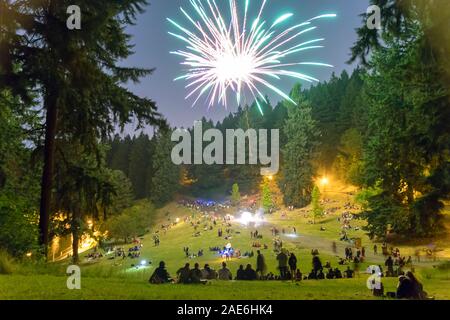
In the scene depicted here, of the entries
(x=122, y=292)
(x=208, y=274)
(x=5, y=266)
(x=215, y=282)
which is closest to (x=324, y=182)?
(x=208, y=274)

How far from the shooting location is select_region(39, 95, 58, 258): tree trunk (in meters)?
13.1

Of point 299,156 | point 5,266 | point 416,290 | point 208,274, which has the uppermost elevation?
point 299,156

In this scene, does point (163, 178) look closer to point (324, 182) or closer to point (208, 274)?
point (324, 182)

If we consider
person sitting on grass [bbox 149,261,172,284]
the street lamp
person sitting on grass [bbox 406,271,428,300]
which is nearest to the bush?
person sitting on grass [bbox 149,261,172,284]

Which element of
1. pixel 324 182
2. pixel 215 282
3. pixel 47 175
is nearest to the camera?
pixel 215 282

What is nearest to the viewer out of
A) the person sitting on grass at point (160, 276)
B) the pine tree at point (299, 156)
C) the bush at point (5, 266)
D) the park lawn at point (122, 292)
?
the park lawn at point (122, 292)

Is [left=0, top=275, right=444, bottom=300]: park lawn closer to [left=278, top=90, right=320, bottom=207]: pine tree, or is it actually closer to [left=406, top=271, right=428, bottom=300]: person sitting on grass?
[left=406, top=271, right=428, bottom=300]: person sitting on grass

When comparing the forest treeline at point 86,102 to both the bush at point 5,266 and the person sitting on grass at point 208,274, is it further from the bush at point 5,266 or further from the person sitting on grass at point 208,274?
the person sitting on grass at point 208,274

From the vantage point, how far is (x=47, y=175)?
1320 centimetres

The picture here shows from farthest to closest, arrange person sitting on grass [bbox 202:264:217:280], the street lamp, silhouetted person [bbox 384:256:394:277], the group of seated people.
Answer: the street lamp, silhouetted person [bbox 384:256:394:277], person sitting on grass [bbox 202:264:217:280], the group of seated people

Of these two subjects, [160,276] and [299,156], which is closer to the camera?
[160,276]

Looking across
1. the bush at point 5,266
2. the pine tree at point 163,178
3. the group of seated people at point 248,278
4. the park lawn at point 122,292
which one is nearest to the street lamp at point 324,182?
the pine tree at point 163,178

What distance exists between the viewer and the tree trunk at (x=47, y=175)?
42.9ft

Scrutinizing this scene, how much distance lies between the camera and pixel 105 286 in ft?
30.9
